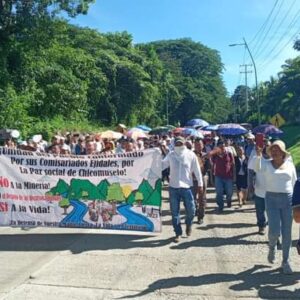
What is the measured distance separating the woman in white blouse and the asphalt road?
1.42 feet

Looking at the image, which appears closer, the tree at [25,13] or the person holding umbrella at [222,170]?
the person holding umbrella at [222,170]

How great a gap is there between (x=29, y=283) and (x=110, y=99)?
47480 millimetres

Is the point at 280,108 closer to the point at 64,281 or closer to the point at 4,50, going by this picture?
the point at 4,50

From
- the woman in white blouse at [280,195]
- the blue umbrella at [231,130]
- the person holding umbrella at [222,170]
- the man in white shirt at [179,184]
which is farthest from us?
the blue umbrella at [231,130]

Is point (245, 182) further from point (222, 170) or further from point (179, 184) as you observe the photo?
point (179, 184)

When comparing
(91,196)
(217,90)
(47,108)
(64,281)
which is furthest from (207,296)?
(217,90)

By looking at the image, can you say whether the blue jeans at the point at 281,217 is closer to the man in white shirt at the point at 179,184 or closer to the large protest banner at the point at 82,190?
the man in white shirt at the point at 179,184

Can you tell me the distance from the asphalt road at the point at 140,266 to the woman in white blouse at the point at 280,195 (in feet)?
1.42

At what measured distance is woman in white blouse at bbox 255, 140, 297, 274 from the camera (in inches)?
289

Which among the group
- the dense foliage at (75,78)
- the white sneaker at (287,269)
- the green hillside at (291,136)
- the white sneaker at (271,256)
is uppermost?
the dense foliage at (75,78)

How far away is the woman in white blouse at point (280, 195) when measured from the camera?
7348 millimetres

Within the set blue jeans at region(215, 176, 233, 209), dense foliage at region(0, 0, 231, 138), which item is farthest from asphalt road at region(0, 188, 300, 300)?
dense foliage at region(0, 0, 231, 138)

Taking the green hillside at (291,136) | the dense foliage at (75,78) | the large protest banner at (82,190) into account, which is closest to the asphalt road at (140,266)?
Result: the large protest banner at (82,190)

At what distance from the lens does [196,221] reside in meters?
11.6
